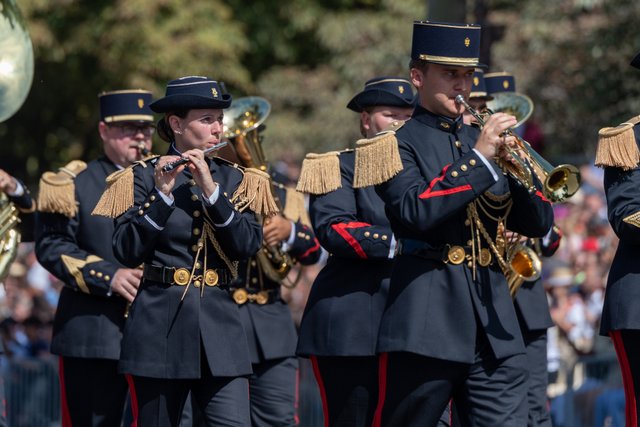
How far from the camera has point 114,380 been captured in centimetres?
859

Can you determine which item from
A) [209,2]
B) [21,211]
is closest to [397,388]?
[21,211]

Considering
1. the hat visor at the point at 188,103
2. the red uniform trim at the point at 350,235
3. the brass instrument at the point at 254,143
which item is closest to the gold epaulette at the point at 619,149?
the red uniform trim at the point at 350,235

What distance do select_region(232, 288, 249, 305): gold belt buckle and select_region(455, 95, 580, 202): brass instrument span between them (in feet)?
9.19

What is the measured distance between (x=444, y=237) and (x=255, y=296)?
103 inches

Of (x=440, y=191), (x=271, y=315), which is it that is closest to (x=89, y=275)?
(x=271, y=315)

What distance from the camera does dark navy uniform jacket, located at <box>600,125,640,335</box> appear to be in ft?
23.2

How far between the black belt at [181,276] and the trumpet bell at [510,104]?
3231mm

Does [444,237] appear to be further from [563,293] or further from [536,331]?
[563,293]

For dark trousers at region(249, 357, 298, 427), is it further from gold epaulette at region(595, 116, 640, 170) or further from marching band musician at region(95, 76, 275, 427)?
gold epaulette at region(595, 116, 640, 170)

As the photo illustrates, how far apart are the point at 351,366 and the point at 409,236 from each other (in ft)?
4.83

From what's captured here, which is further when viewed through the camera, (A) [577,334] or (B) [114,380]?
(A) [577,334]

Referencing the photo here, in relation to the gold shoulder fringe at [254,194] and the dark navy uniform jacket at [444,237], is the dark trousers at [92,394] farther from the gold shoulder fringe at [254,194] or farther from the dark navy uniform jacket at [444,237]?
the dark navy uniform jacket at [444,237]

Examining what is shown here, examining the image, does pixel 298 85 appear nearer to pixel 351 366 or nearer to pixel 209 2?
pixel 209 2

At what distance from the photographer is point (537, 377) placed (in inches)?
348
